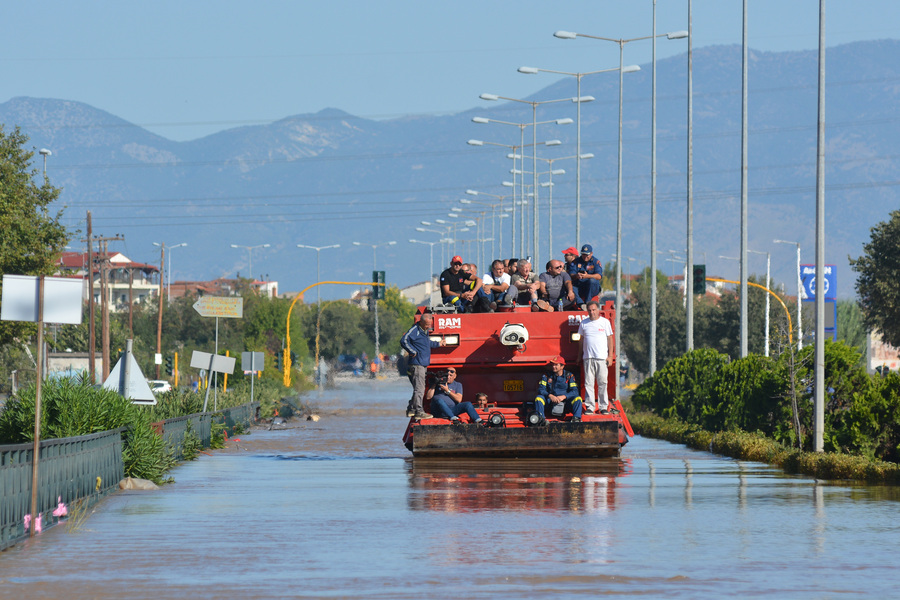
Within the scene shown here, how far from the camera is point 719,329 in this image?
85.9 meters

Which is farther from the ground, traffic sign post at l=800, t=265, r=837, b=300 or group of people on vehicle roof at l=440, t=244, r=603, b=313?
traffic sign post at l=800, t=265, r=837, b=300

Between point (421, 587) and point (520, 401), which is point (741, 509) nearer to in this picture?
point (421, 587)

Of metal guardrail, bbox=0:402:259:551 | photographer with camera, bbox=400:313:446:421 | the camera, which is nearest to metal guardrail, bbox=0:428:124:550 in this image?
metal guardrail, bbox=0:402:259:551

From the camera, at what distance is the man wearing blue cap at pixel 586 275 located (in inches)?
1042

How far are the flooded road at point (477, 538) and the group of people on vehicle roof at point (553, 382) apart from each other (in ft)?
5.56

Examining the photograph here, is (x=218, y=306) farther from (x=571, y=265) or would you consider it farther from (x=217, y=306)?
(x=571, y=265)

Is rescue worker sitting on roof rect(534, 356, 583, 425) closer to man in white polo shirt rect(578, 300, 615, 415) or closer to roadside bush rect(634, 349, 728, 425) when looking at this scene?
man in white polo shirt rect(578, 300, 615, 415)

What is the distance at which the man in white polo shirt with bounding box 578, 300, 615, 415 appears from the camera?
80.8 feet

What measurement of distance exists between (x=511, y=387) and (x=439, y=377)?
1810mm

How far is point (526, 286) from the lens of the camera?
86.5ft

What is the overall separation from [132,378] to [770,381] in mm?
11886

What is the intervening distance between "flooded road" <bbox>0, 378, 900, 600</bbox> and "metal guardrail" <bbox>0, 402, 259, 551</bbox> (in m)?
0.27

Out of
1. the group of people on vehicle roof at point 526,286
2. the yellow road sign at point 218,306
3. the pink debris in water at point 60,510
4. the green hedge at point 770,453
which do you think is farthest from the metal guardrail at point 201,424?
the green hedge at point 770,453

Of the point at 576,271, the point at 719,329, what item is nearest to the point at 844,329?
the point at 719,329
